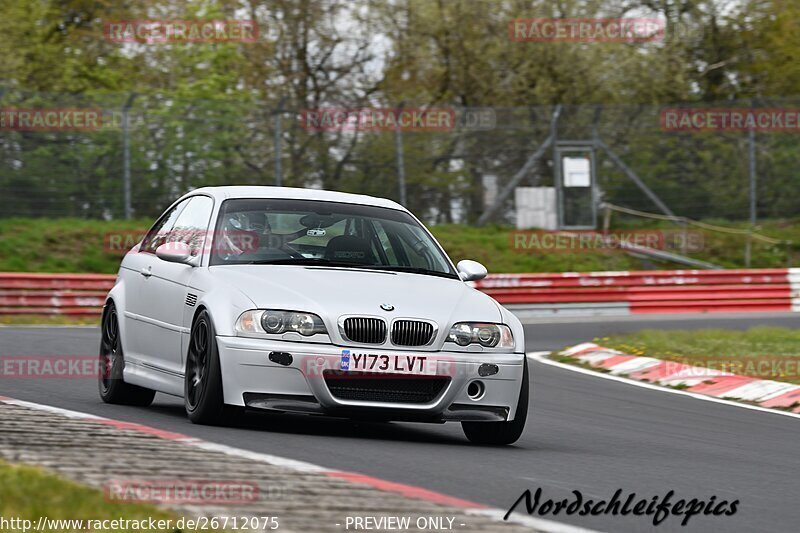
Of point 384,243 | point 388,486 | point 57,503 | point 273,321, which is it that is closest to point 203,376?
point 273,321

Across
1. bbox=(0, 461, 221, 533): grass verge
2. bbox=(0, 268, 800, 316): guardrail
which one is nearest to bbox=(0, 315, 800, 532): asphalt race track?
bbox=(0, 461, 221, 533): grass verge

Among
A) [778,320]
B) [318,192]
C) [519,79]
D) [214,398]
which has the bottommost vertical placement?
[778,320]

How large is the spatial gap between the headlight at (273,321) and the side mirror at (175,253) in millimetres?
1008

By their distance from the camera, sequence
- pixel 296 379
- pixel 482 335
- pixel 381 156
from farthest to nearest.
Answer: pixel 381 156, pixel 482 335, pixel 296 379

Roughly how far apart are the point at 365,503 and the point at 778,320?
1983 centimetres

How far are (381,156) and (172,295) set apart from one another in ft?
65.1

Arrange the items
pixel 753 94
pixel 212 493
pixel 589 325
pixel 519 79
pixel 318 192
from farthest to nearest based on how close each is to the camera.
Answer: pixel 753 94, pixel 519 79, pixel 589 325, pixel 318 192, pixel 212 493

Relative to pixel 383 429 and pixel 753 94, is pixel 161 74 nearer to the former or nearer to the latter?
pixel 753 94

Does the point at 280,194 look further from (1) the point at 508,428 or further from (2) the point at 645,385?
(2) the point at 645,385

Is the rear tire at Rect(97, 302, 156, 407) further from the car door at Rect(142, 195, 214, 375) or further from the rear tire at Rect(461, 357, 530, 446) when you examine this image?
the rear tire at Rect(461, 357, 530, 446)

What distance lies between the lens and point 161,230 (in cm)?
1021

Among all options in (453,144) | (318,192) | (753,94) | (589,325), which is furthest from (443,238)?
(318,192)

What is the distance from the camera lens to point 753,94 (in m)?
39.3

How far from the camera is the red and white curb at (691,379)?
41.9 feet
